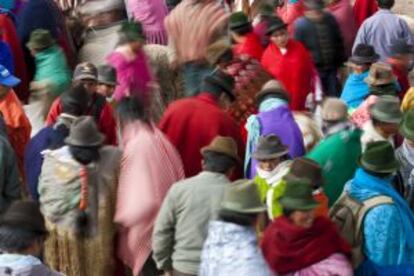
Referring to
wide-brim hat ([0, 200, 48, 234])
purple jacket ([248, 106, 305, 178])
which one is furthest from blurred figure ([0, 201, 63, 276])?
purple jacket ([248, 106, 305, 178])

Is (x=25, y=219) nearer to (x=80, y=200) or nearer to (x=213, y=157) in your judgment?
(x=80, y=200)

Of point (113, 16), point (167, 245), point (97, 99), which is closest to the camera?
point (167, 245)

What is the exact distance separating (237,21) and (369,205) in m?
4.52

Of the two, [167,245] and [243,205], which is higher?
[243,205]

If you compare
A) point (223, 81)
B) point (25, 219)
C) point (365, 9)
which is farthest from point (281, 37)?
point (25, 219)

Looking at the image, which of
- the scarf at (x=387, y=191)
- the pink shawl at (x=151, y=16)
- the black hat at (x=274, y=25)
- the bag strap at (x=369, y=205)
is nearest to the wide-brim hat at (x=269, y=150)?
the scarf at (x=387, y=191)

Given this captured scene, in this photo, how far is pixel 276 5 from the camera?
13766mm

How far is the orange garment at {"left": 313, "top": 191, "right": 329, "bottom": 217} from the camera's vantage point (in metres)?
7.16

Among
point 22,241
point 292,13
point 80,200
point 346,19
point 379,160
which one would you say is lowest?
point 346,19

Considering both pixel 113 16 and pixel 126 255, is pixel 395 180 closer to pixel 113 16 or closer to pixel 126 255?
pixel 126 255

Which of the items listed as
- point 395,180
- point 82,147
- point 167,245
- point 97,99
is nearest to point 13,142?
point 97,99

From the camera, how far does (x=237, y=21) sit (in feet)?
37.0

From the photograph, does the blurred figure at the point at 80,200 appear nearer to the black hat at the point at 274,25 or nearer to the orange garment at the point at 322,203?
the orange garment at the point at 322,203

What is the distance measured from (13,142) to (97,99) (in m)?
0.92
